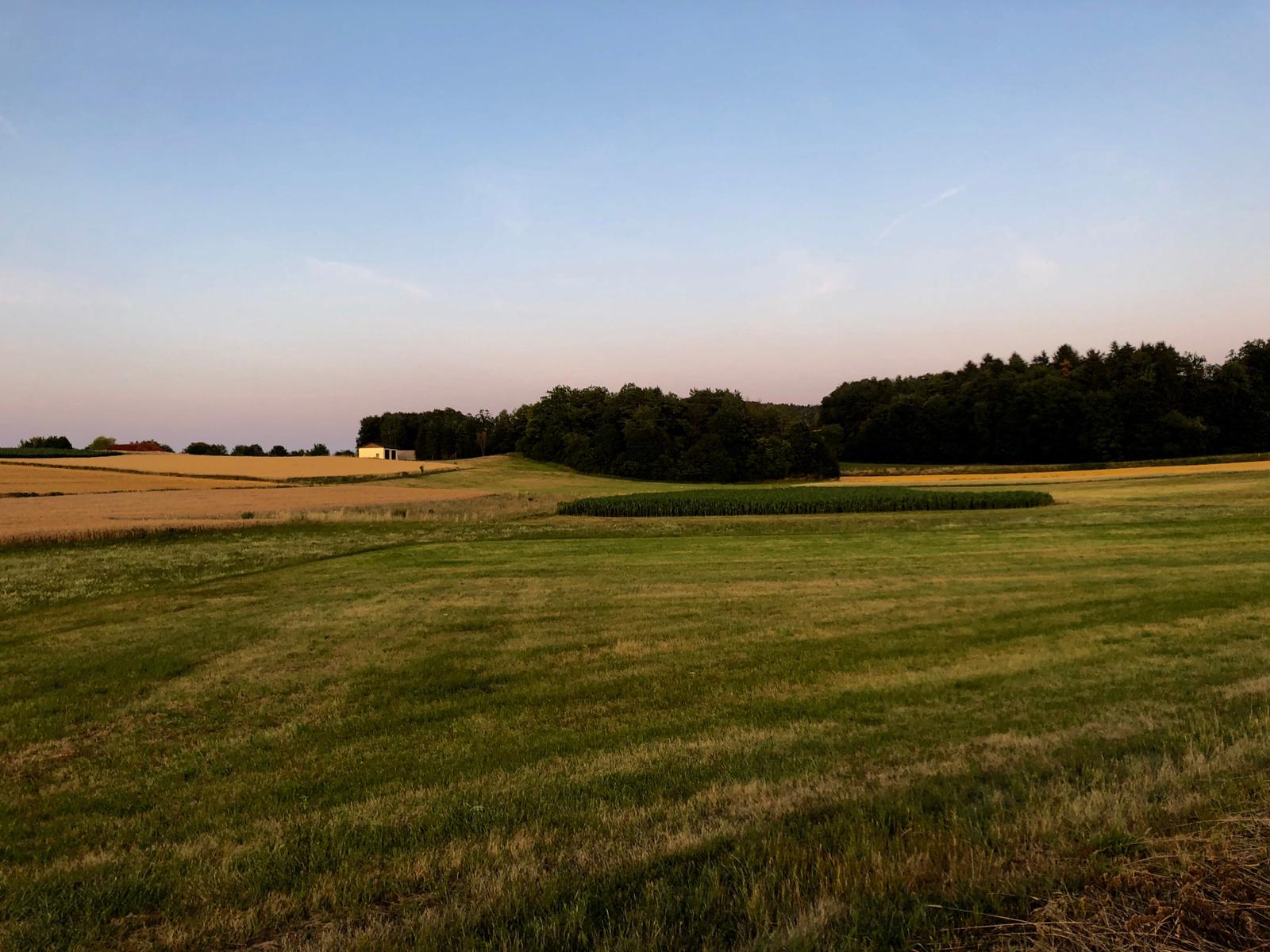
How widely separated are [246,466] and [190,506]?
41.2 metres

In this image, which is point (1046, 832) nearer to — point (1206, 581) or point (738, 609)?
point (738, 609)

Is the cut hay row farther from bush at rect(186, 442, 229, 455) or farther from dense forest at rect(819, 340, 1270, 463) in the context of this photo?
bush at rect(186, 442, 229, 455)

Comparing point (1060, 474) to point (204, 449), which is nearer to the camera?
point (1060, 474)

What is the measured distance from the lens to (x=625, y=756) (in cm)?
741

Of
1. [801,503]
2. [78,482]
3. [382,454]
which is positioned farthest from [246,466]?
[801,503]

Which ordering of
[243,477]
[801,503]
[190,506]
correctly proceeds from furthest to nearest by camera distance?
[243,477] → [801,503] → [190,506]

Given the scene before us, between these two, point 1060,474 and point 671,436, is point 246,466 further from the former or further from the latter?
point 1060,474

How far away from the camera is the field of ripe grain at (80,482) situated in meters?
52.7

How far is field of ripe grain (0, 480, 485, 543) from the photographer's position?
30.7m

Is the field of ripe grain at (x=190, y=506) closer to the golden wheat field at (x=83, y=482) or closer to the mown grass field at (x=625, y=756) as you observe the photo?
the golden wheat field at (x=83, y=482)

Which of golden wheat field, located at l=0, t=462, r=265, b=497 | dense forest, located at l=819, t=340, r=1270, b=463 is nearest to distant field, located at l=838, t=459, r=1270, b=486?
dense forest, located at l=819, t=340, r=1270, b=463

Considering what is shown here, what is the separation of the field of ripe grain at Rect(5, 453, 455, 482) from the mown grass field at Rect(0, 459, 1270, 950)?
182 feet

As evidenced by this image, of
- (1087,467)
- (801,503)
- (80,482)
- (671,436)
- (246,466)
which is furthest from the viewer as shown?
(671,436)

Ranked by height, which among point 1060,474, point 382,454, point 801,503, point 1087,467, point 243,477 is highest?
point 382,454
